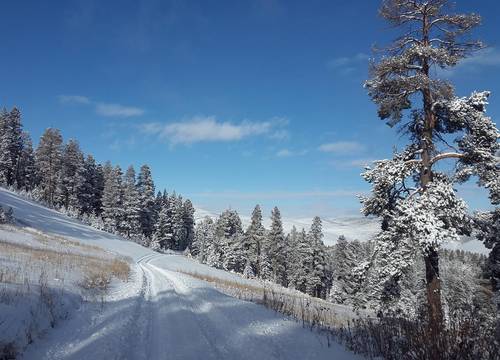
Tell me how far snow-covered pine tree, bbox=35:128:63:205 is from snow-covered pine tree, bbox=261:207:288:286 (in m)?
39.2

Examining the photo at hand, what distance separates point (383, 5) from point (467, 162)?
21.0 ft

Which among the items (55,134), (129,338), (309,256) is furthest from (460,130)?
(55,134)

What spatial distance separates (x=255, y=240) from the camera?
67.6 metres

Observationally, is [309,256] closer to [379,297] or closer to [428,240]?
[379,297]

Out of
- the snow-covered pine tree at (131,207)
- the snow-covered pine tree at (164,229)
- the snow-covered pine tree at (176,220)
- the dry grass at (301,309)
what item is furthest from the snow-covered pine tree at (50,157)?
the dry grass at (301,309)

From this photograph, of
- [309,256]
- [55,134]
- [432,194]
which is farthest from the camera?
[55,134]

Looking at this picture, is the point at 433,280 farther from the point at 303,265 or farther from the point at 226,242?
the point at 226,242

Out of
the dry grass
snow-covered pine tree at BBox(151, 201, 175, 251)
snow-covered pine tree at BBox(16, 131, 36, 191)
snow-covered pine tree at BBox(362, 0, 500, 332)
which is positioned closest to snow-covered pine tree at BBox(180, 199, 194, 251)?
snow-covered pine tree at BBox(151, 201, 175, 251)

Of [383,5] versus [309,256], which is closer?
[383,5]

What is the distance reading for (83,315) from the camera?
880 cm

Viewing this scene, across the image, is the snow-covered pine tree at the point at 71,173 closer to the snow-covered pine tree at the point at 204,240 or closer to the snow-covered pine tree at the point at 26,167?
the snow-covered pine tree at the point at 26,167

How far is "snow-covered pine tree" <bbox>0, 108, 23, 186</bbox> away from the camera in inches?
2517

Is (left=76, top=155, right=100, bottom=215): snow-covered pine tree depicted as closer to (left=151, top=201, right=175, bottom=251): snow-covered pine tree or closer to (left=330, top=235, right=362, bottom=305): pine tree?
(left=151, top=201, right=175, bottom=251): snow-covered pine tree

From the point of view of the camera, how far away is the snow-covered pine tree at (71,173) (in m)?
68.3
